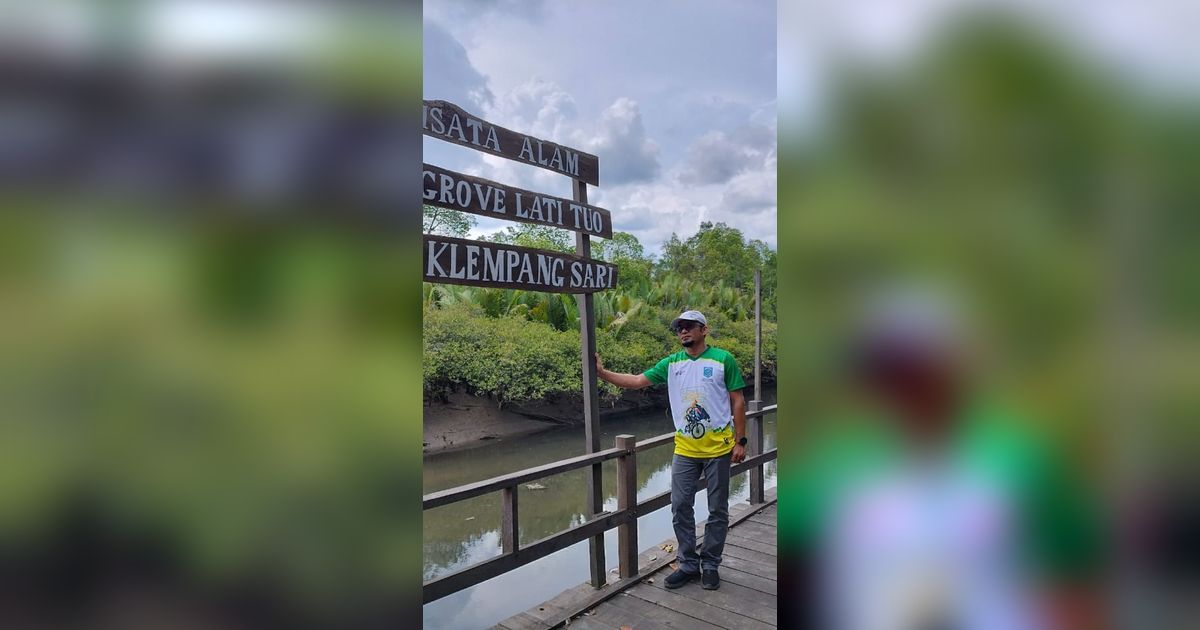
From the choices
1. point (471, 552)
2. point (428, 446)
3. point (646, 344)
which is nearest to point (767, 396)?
point (646, 344)

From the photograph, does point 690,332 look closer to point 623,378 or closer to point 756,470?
point 623,378

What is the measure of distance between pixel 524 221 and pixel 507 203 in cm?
13

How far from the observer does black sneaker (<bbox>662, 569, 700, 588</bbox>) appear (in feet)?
9.79

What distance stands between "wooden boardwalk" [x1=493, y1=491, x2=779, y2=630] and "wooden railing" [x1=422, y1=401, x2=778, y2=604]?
180 mm

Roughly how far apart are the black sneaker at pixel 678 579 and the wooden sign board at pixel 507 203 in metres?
1.52

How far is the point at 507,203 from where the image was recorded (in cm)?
254

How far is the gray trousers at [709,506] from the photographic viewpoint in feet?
9.56
